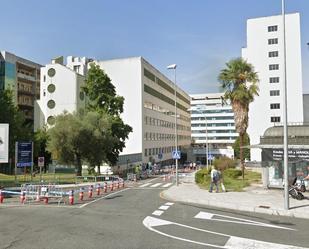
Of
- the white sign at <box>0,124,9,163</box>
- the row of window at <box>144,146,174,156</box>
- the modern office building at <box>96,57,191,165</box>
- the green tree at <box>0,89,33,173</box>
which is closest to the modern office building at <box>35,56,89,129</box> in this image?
the modern office building at <box>96,57,191,165</box>

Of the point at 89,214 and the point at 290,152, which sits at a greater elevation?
the point at 290,152

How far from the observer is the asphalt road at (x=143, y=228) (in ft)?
33.0

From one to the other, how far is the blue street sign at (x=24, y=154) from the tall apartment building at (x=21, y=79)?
136ft

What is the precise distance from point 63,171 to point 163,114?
34.5 metres

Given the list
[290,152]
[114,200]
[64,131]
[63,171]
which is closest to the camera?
[114,200]

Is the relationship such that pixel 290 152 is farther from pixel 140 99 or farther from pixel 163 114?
pixel 163 114

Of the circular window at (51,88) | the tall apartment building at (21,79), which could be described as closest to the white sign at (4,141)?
the circular window at (51,88)

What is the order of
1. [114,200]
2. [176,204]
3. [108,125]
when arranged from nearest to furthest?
[176,204] < [114,200] < [108,125]

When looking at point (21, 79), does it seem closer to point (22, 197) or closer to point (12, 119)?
point (12, 119)

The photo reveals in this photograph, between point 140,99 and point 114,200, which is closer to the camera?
point 114,200

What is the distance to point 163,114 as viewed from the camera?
8238cm

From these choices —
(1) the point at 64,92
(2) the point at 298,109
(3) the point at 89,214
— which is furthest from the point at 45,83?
(3) the point at 89,214

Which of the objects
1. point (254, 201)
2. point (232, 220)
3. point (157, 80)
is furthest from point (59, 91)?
point (232, 220)

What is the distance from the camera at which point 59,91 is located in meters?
68.6
